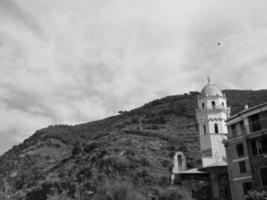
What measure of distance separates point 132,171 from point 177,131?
34.0 m

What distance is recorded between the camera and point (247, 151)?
40531 mm

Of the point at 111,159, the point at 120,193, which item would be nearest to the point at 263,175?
the point at 120,193

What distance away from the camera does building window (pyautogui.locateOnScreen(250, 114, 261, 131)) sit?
39.8 m

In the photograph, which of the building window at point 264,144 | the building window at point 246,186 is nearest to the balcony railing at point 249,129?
the building window at point 264,144

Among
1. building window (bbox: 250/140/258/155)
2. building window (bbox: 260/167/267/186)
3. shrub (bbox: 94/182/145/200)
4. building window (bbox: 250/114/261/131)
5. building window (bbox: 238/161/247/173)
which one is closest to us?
building window (bbox: 260/167/267/186)

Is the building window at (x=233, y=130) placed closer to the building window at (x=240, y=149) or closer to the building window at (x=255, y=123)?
the building window at (x=240, y=149)

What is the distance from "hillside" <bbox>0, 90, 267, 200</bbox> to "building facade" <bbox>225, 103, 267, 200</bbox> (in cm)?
2361

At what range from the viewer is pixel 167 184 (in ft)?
221

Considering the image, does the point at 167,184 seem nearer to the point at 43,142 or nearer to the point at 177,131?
the point at 177,131

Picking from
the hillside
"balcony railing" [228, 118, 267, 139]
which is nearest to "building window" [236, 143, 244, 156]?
"balcony railing" [228, 118, 267, 139]

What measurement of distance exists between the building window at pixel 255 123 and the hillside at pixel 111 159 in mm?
27498

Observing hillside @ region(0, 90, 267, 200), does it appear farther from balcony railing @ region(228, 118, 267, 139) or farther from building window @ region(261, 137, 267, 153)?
building window @ region(261, 137, 267, 153)

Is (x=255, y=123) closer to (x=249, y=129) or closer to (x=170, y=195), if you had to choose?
(x=249, y=129)

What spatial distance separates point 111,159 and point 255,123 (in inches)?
1975
